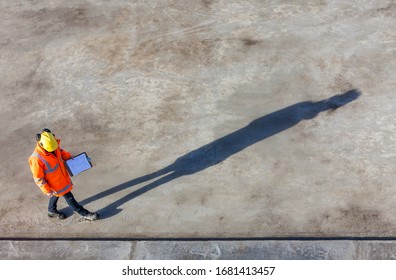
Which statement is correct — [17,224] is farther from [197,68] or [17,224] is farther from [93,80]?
[197,68]

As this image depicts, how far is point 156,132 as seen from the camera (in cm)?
852

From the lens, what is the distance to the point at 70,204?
6.97m

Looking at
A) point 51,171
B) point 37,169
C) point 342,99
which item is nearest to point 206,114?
point 342,99

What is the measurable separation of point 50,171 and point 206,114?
11.2ft

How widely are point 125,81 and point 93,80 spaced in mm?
742

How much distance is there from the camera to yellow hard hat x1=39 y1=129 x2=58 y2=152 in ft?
20.5

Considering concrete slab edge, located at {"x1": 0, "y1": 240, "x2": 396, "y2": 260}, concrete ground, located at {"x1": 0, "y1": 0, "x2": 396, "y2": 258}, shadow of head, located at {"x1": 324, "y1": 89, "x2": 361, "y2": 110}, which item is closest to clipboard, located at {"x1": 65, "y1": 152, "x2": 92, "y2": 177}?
concrete ground, located at {"x1": 0, "y1": 0, "x2": 396, "y2": 258}

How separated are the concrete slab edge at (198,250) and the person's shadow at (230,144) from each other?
715mm

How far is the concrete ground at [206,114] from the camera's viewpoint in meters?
7.16

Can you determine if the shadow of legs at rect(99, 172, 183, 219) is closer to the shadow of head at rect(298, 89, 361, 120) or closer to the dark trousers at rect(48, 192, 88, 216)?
the dark trousers at rect(48, 192, 88, 216)

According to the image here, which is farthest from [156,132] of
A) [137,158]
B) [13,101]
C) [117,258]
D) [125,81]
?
[13,101]

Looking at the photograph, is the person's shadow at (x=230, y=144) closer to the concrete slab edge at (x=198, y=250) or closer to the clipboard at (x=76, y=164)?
the concrete slab edge at (x=198, y=250)

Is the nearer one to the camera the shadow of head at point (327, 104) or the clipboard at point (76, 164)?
the clipboard at point (76, 164)

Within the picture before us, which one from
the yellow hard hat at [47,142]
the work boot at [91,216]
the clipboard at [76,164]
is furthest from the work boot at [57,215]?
the yellow hard hat at [47,142]
